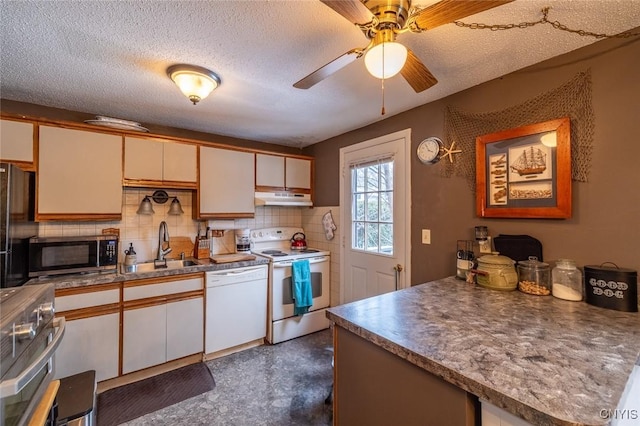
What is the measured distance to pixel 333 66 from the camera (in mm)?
1305

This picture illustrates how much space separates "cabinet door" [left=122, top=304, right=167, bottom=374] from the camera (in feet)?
6.98

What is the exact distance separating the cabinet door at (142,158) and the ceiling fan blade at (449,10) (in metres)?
2.39

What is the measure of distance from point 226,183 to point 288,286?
4.22ft

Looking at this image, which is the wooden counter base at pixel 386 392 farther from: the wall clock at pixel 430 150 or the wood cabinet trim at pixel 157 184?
the wood cabinet trim at pixel 157 184

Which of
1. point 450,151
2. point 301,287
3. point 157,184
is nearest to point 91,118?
point 157,184

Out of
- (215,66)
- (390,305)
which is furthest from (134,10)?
(390,305)

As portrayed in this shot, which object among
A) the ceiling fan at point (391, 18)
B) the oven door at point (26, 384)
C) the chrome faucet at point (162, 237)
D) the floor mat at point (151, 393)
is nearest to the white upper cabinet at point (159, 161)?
the chrome faucet at point (162, 237)

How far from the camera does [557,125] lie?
1572mm

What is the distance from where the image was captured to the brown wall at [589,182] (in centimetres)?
137

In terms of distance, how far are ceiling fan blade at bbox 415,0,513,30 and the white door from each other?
139cm

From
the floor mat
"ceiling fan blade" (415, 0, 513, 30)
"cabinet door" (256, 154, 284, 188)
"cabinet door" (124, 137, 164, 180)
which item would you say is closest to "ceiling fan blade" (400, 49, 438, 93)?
"ceiling fan blade" (415, 0, 513, 30)

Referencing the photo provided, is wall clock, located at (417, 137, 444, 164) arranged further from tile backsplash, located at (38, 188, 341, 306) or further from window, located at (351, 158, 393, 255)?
tile backsplash, located at (38, 188, 341, 306)

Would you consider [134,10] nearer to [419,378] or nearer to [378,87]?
[378,87]

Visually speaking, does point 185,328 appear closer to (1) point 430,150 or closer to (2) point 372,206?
(2) point 372,206
